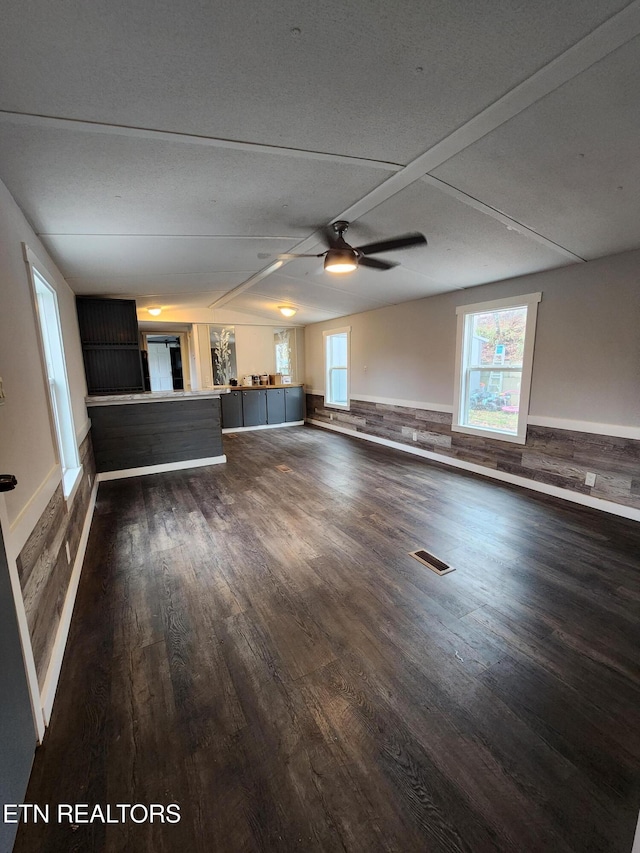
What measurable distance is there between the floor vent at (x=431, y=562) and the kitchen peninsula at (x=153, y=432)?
3.41m

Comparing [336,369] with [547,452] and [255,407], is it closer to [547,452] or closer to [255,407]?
[255,407]

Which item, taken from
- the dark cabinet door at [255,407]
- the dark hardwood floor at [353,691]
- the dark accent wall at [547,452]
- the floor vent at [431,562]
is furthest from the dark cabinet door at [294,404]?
the floor vent at [431,562]

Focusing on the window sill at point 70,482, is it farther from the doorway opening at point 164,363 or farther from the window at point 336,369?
the doorway opening at point 164,363

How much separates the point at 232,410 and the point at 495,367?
504 centimetres

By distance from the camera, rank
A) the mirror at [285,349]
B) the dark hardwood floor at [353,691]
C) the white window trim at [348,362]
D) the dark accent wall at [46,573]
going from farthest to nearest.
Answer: the mirror at [285,349], the white window trim at [348,362], the dark accent wall at [46,573], the dark hardwood floor at [353,691]

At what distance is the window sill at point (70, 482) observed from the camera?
238 centimetres

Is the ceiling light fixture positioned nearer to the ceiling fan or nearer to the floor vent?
the ceiling fan

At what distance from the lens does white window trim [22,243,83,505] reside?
216 centimetres

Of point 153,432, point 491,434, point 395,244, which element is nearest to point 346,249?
point 395,244

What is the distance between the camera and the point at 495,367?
4277 mm

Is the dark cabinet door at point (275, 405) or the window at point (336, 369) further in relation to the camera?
the dark cabinet door at point (275, 405)

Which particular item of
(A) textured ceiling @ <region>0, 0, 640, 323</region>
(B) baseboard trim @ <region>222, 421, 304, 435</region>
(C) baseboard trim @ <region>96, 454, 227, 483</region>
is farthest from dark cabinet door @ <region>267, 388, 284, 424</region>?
(A) textured ceiling @ <region>0, 0, 640, 323</region>

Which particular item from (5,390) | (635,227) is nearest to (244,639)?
(5,390)

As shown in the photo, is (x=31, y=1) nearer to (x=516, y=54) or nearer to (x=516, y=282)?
(x=516, y=54)
